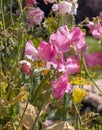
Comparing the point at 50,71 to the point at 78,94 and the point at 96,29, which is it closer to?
the point at 78,94

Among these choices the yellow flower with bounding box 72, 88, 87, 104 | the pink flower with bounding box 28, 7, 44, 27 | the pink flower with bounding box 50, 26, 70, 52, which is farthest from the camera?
the pink flower with bounding box 28, 7, 44, 27

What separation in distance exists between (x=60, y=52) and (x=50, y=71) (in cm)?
9

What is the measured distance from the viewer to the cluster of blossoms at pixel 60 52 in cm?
171

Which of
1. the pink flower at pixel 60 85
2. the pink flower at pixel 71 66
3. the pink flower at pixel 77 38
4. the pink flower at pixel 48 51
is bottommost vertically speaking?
the pink flower at pixel 60 85

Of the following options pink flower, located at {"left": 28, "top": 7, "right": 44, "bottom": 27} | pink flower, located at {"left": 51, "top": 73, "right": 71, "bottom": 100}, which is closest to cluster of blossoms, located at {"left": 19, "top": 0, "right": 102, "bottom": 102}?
pink flower, located at {"left": 51, "top": 73, "right": 71, "bottom": 100}

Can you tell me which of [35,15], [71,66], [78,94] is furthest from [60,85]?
[35,15]

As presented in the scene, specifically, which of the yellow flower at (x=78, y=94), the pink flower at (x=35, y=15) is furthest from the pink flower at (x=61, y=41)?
the pink flower at (x=35, y=15)

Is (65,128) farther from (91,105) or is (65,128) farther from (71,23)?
(91,105)

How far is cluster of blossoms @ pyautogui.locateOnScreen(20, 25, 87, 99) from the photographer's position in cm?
171

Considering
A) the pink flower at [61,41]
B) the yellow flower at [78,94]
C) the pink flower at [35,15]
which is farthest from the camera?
the pink flower at [35,15]

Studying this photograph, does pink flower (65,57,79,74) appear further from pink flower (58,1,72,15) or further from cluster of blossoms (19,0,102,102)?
pink flower (58,1,72,15)

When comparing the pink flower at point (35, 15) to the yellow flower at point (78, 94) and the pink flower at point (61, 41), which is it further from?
the pink flower at point (61, 41)

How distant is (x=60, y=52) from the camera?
1.71 meters

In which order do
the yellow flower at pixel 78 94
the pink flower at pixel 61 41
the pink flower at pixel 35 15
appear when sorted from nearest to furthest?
the pink flower at pixel 61 41
the yellow flower at pixel 78 94
the pink flower at pixel 35 15
